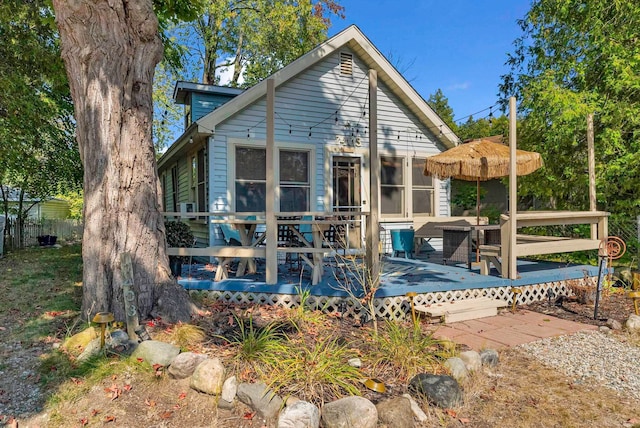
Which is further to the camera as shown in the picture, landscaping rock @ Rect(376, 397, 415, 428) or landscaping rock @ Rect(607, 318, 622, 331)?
landscaping rock @ Rect(607, 318, 622, 331)

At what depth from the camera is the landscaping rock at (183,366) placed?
294cm

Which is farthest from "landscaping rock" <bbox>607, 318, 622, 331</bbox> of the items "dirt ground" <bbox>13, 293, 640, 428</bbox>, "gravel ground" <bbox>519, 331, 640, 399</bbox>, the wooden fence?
the wooden fence

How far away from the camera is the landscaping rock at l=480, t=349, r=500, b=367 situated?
345 centimetres

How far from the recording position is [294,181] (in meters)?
8.25

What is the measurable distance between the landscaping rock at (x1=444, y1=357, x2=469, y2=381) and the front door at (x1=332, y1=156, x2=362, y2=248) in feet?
18.4

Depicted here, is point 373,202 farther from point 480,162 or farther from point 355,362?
point 480,162

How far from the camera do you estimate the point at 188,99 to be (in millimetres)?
9516

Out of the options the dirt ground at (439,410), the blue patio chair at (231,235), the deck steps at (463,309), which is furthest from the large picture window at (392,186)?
the dirt ground at (439,410)

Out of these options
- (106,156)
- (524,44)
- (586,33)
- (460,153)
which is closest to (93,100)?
(106,156)

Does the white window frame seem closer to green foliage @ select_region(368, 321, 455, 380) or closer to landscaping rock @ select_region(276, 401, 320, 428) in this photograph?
A: green foliage @ select_region(368, 321, 455, 380)

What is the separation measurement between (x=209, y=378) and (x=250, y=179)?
541 centimetres

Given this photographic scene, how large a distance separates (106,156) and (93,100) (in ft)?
1.92

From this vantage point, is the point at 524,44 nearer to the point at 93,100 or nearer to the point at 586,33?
the point at 586,33

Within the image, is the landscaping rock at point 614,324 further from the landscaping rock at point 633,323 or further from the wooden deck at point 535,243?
the wooden deck at point 535,243
